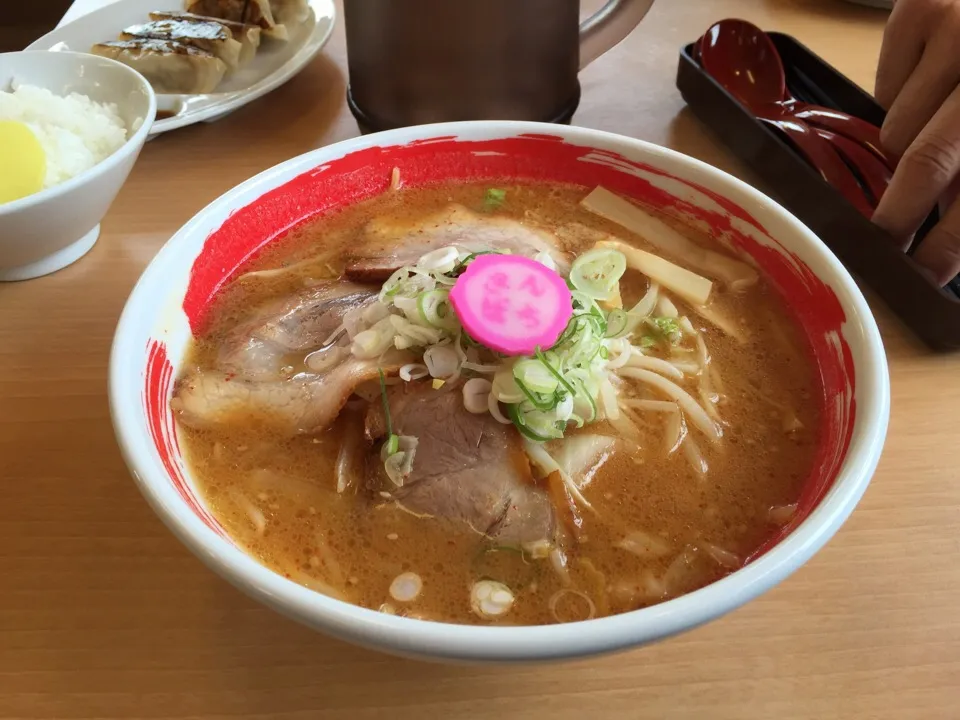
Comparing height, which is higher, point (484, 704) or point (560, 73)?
point (560, 73)

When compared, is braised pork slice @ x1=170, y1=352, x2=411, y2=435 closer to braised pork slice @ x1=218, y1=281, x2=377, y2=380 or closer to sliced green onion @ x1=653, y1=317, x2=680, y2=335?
braised pork slice @ x1=218, y1=281, x2=377, y2=380

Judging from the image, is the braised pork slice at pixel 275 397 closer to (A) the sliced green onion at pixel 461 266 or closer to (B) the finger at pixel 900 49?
(A) the sliced green onion at pixel 461 266

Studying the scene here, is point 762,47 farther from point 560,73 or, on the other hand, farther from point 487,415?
point 487,415

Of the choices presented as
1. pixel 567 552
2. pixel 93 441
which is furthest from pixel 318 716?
pixel 93 441

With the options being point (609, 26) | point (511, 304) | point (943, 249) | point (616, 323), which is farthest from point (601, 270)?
point (609, 26)

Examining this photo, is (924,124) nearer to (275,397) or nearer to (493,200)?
(493,200)

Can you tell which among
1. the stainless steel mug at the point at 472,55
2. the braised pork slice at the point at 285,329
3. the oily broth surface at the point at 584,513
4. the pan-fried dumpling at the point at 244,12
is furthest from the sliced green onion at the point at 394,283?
the pan-fried dumpling at the point at 244,12

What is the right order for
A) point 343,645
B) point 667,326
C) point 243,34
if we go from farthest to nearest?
point 243,34, point 667,326, point 343,645

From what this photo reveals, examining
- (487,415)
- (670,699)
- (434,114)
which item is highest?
(434,114)
